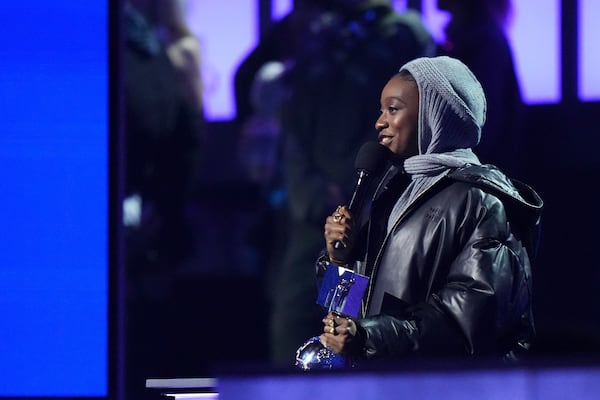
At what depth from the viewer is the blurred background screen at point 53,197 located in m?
5.27

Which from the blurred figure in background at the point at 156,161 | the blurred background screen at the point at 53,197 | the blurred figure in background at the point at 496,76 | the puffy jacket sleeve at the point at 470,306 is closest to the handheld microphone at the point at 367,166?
the puffy jacket sleeve at the point at 470,306

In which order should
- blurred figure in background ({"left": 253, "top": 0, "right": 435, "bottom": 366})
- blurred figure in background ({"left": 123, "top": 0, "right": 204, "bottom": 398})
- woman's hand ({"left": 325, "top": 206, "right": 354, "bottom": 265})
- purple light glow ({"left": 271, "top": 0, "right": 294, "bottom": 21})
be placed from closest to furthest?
woman's hand ({"left": 325, "top": 206, "right": 354, "bottom": 265}) → blurred figure in background ({"left": 253, "top": 0, "right": 435, "bottom": 366}) → purple light glow ({"left": 271, "top": 0, "right": 294, "bottom": 21}) → blurred figure in background ({"left": 123, "top": 0, "right": 204, "bottom": 398})

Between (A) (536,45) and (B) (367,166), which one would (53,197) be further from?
(B) (367,166)

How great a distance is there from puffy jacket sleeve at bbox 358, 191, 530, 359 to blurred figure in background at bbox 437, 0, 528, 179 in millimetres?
2044

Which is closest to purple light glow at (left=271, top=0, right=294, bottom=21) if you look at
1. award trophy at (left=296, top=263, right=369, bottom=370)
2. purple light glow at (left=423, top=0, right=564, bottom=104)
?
purple light glow at (left=423, top=0, right=564, bottom=104)

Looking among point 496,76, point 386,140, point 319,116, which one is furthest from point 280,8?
point 386,140

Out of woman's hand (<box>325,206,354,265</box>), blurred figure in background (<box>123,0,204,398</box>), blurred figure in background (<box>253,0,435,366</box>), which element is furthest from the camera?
blurred figure in background (<box>123,0,204,398</box>)

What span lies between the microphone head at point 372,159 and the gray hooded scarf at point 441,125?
0.06 m

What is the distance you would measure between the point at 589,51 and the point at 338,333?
8.51 ft

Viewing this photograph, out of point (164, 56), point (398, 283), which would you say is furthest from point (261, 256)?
point (398, 283)

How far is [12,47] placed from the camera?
5.38m

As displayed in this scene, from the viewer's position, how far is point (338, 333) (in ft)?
8.53

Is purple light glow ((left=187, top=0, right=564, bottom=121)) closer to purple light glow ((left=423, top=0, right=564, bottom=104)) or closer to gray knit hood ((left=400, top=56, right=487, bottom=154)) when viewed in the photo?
purple light glow ((left=423, top=0, right=564, bottom=104))

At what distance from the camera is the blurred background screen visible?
527 cm
